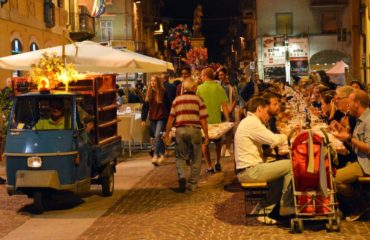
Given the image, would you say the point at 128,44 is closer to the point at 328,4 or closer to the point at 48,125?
the point at 328,4

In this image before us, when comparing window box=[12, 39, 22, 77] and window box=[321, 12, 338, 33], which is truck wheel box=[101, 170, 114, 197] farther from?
window box=[321, 12, 338, 33]

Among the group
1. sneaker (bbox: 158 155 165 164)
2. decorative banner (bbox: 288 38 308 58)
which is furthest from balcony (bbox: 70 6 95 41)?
decorative banner (bbox: 288 38 308 58)

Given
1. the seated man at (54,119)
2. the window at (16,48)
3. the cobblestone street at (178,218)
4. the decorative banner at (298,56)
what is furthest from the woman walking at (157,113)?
the decorative banner at (298,56)

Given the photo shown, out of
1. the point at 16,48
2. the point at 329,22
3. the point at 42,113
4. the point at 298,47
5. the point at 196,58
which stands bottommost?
the point at 42,113

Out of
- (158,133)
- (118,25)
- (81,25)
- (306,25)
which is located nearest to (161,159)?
(158,133)

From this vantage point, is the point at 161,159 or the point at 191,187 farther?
the point at 161,159

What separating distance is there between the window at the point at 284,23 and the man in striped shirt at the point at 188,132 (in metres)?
43.3

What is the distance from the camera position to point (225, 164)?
1488 centimetres

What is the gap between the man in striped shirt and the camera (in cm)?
1165

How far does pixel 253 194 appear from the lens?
9.77 metres

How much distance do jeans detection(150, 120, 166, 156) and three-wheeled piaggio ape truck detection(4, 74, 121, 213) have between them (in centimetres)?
413

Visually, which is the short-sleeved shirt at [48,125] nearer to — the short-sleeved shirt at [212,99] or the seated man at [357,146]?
the seated man at [357,146]

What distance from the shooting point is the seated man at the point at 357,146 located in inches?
339

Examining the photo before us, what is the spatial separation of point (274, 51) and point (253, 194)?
43.6 meters
